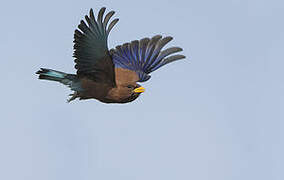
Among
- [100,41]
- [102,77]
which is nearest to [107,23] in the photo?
[100,41]

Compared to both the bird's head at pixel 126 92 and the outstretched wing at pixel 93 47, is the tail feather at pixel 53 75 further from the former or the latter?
the bird's head at pixel 126 92

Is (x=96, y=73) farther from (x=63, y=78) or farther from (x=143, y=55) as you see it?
(x=143, y=55)

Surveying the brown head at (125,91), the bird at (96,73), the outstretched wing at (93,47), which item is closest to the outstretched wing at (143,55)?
the bird at (96,73)

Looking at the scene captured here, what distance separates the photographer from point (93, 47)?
9.33 meters

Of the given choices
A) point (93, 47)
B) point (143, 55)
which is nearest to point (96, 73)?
point (93, 47)

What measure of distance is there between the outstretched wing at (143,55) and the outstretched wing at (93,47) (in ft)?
6.44

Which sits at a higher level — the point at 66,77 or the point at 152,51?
the point at 152,51

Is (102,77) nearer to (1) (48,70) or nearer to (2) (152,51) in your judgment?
(1) (48,70)

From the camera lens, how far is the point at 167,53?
38.0 ft

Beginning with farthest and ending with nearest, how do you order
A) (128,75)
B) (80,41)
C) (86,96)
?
(128,75) < (86,96) < (80,41)

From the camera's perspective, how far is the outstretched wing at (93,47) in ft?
30.2

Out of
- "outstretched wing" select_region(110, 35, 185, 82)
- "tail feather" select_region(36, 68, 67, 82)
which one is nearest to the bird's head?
"tail feather" select_region(36, 68, 67, 82)

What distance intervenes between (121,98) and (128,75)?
1.19 meters

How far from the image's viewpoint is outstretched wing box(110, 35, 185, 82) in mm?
11609
